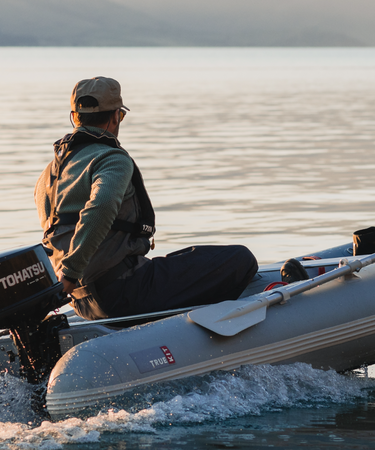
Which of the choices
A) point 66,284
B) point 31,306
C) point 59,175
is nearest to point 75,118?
point 59,175

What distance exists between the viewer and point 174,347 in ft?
11.7

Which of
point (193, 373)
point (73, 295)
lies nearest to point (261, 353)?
point (193, 373)

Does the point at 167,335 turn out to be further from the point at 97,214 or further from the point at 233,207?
the point at 233,207

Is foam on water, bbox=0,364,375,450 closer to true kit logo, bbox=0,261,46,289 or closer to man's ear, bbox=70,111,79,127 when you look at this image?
true kit logo, bbox=0,261,46,289

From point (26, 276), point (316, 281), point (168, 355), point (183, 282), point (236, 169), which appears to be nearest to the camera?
point (26, 276)

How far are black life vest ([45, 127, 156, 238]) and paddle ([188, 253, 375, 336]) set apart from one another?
16.5 inches

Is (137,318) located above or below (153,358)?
above

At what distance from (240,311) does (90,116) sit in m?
1.04

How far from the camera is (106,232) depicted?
3.50m

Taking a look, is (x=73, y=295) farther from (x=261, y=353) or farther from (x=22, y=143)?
(x=22, y=143)

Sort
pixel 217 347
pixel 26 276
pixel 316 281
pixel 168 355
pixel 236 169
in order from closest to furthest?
pixel 26 276
pixel 168 355
pixel 217 347
pixel 316 281
pixel 236 169

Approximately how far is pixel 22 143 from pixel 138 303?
34.9 feet

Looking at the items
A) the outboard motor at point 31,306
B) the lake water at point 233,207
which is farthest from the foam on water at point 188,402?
the outboard motor at point 31,306

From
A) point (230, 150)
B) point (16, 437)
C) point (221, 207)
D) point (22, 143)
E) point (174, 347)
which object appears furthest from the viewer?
point (22, 143)
